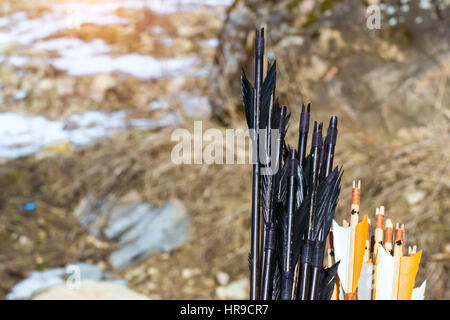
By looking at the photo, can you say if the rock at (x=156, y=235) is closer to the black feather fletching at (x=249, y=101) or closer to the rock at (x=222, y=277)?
the rock at (x=222, y=277)

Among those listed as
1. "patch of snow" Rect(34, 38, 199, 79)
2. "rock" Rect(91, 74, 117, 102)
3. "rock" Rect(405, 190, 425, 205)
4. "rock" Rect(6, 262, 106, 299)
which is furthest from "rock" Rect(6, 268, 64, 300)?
"rock" Rect(405, 190, 425, 205)

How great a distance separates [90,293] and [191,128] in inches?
30.8

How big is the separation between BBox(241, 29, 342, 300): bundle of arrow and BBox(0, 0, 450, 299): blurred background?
2.71ft

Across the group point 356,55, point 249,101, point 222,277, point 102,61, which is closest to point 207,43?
point 102,61

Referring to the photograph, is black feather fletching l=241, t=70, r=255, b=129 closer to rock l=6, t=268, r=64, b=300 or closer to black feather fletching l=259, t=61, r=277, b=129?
black feather fletching l=259, t=61, r=277, b=129

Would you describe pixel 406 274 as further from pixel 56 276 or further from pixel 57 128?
pixel 57 128

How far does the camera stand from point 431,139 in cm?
137

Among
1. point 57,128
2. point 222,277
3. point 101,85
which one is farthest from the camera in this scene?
point 101,85

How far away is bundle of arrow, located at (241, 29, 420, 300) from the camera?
0.28 m

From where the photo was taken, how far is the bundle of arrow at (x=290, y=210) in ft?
0.92

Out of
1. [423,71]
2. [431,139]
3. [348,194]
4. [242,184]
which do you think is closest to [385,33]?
[423,71]

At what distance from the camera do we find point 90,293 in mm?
1075

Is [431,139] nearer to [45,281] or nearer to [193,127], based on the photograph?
[193,127]

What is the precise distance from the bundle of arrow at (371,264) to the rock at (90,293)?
0.76 metres
